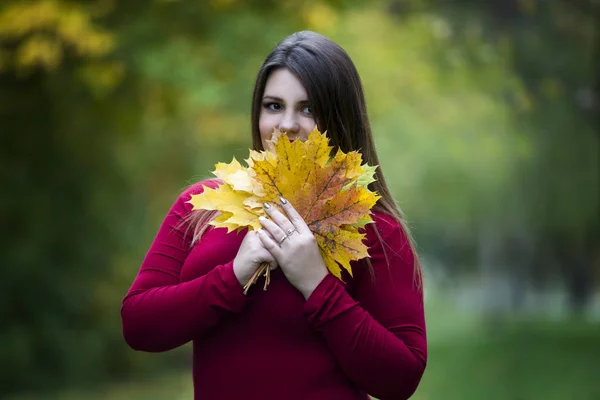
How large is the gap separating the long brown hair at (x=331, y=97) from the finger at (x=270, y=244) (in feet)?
0.90

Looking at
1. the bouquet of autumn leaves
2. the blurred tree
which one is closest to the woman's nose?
the bouquet of autumn leaves

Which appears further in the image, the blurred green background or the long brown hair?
the blurred green background

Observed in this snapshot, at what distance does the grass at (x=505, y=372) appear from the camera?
11062mm

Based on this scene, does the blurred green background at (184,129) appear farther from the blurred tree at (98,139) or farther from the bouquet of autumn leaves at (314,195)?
the bouquet of autumn leaves at (314,195)

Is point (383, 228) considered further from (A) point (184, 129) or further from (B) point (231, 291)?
(A) point (184, 129)

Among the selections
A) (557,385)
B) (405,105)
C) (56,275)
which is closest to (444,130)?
(405,105)

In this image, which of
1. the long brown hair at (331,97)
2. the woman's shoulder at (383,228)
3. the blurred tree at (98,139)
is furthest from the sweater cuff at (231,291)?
the blurred tree at (98,139)

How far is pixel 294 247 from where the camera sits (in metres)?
2.38

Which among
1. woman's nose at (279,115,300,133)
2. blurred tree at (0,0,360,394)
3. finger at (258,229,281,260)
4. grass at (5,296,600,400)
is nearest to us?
finger at (258,229,281,260)

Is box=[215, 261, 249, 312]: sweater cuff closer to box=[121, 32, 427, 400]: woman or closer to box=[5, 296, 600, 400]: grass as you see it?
box=[121, 32, 427, 400]: woman

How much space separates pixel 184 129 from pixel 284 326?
38.5ft

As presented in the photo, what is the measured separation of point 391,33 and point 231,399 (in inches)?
463

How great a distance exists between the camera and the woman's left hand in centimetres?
238

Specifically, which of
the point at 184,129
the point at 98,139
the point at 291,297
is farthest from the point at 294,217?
the point at 184,129
